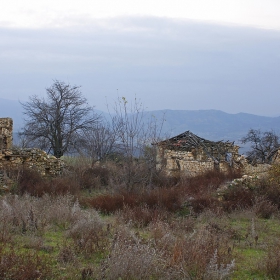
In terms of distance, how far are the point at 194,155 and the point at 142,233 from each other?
1593 centimetres

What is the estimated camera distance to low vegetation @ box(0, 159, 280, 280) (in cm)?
538

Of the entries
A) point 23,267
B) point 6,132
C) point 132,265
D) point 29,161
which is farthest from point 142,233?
point 6,132

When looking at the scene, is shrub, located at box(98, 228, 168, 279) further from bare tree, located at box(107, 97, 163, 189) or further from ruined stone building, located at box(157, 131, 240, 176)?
ruined stone building, located at box(157, 131, 240, 176)

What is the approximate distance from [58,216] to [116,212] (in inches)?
69.6

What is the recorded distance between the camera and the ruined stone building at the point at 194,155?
854 inches

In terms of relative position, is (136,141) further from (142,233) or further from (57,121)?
(57,121)

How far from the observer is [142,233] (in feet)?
26.2

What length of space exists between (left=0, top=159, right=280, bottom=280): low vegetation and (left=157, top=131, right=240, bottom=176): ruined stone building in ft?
24.2

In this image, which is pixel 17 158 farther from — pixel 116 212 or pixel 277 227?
pixel 277 227

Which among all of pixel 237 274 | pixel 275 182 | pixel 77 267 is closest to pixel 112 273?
pixel 77 267

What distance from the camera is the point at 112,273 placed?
5.21 metres

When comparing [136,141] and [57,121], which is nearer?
[136,141]

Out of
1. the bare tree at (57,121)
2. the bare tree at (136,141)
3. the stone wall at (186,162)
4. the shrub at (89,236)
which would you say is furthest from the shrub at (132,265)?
the bare tree at (57,121)

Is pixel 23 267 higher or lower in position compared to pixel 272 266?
higher
